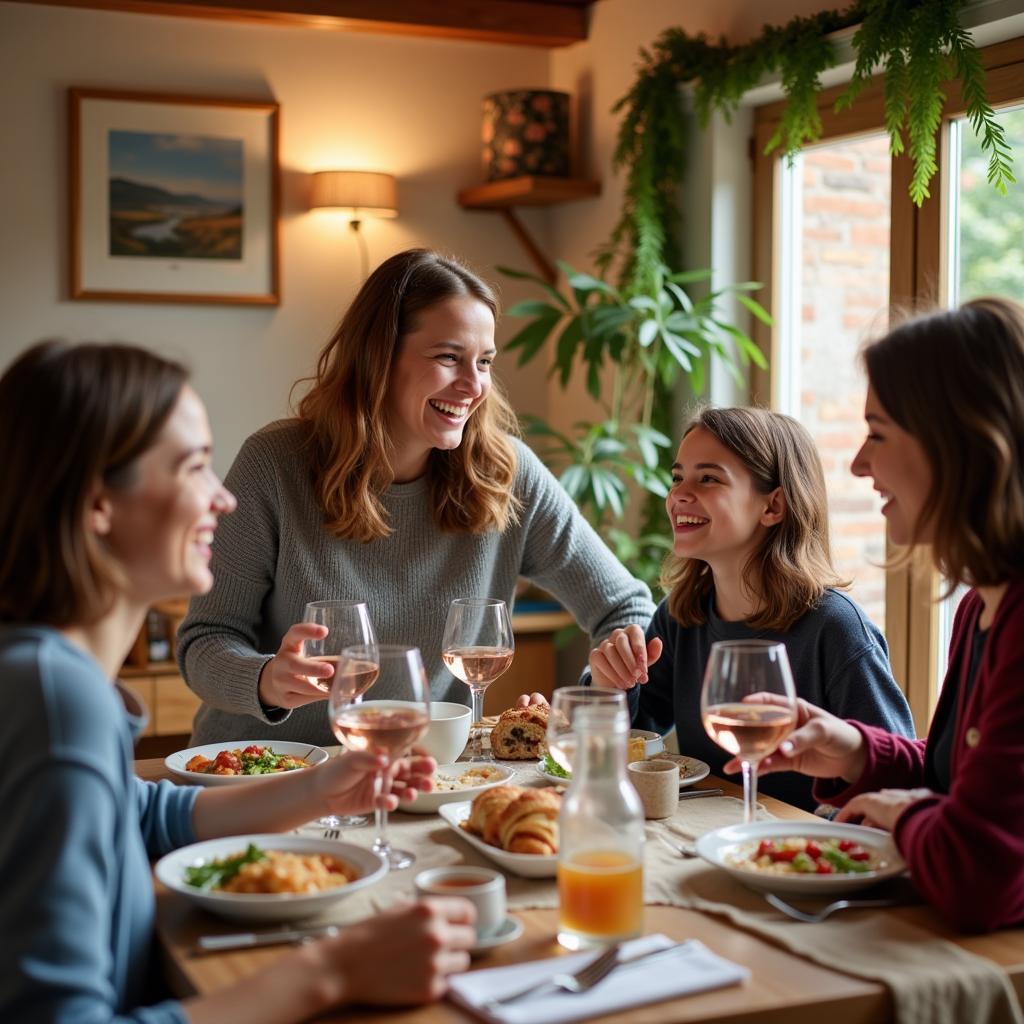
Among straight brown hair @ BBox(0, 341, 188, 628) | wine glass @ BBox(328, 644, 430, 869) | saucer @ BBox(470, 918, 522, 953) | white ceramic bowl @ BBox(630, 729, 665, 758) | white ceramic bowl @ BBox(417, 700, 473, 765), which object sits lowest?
saucer @ BBox(470, 918, 522, 953)

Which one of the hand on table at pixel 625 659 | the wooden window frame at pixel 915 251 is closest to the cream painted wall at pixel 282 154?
the wooden window frame at pixel 915 251

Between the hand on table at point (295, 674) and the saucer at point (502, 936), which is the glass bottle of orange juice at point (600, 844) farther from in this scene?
the hand on table at point (295, 674)

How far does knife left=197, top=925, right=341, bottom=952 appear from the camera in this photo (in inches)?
51.7

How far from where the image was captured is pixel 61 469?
1.28 m

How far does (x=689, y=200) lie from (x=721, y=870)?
2.93 metres

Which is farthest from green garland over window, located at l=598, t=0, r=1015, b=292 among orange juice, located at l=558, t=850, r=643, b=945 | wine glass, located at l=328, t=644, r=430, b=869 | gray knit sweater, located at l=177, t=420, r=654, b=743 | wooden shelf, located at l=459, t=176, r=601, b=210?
orange juice, located at l=558, t=850, r=643, b=945

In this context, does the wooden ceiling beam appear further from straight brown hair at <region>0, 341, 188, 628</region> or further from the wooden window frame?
straight brown hair at <region>0, 341, 188, 628</region>

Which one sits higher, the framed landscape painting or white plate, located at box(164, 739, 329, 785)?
the framed landscape painting

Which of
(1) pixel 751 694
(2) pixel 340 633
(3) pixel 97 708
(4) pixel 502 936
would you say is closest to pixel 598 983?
(4) pixel 502 936

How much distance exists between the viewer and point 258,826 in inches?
63.9

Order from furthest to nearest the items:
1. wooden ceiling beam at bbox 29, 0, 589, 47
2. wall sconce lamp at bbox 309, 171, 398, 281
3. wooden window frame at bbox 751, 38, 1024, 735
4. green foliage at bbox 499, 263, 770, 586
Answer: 1. wall sconce lamp at bbox 309, 171, 398, 281
2. wooden ceiling beam at bbox 29, 0, 589, 47
3. green foliage at bbox 499, 263, 770, 586
4. wooden window frame at bbox 751, 38, 1024, 735

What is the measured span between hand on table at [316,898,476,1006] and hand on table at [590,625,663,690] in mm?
887

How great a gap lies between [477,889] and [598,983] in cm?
17

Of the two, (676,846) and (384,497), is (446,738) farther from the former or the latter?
(384,497)
